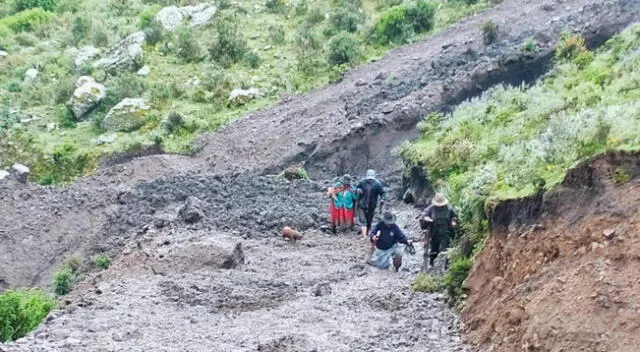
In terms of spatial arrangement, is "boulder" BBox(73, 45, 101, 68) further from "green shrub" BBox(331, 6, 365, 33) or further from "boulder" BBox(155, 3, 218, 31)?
"green shrub" BBox(331, 6, 365, 33)

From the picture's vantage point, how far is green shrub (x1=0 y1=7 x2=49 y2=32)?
35219 mm

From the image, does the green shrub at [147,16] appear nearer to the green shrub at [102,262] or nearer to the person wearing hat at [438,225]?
the green shrub at [102,262]

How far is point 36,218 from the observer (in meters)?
18.7

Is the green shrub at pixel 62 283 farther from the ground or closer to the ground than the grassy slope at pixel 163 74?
farther from the ground

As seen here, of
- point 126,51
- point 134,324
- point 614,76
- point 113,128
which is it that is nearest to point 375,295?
point 134,324

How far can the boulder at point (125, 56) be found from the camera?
28.8m

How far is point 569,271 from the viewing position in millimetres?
8445

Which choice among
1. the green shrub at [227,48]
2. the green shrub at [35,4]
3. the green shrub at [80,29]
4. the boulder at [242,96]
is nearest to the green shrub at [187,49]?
the green shrub at [227,48]

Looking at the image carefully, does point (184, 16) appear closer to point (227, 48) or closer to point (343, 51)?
point (227, 48)

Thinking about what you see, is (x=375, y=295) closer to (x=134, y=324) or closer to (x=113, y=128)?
(x=134, y=324)

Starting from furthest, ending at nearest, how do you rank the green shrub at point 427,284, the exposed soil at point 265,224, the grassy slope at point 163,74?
the grassy slope at point 163,74, the green shrub at point 427,284, the exposed soil at point 265,224

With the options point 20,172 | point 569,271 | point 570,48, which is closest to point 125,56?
point 20,172

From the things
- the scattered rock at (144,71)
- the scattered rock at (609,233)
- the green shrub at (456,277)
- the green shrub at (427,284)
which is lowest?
the scattered rock at (144,71)

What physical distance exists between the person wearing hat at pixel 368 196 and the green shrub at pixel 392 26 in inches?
536
